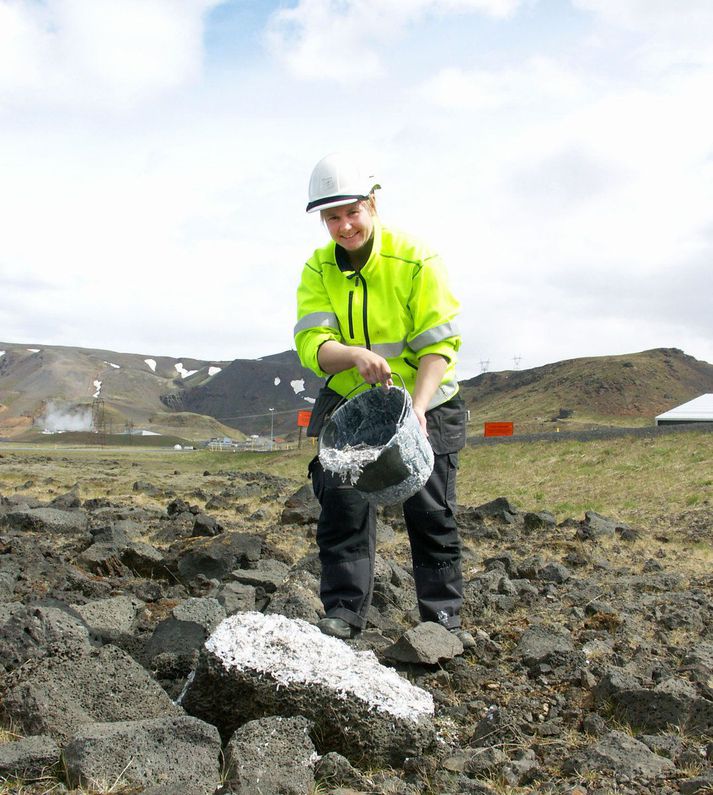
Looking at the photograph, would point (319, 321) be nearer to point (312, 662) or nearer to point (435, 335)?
point (435, 335)

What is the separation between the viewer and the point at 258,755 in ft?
9.13

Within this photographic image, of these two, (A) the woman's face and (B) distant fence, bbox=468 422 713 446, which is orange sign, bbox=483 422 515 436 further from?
(A) the woman's face

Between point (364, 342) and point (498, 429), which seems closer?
point (364, 342)

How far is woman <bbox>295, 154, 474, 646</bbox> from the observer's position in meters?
3.84

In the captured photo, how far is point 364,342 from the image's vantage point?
13.3 ft

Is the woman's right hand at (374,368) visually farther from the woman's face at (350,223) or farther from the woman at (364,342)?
the woman's face at (350,223)

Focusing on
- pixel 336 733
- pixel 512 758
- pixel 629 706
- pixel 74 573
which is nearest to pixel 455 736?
pixel 512 758

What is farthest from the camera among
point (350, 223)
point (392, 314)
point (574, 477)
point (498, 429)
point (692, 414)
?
point (692, 414)

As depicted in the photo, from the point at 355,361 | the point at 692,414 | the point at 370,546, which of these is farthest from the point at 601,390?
the point at 355,361

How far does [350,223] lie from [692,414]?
52.8 m

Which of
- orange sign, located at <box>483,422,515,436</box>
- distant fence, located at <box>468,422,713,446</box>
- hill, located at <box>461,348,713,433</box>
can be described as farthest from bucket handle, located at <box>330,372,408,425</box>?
hill, located at <box>461,348,713,433</box>

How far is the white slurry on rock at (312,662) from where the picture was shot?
10.2ft

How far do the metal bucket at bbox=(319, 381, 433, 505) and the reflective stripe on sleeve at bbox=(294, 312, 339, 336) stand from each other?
45 cm

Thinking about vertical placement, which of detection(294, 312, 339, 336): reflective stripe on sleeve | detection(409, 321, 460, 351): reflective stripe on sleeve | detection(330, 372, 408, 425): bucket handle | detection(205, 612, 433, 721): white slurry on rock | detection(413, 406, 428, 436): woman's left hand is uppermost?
detection(294, 312, 339, 336): reflective stripe on sleeve
